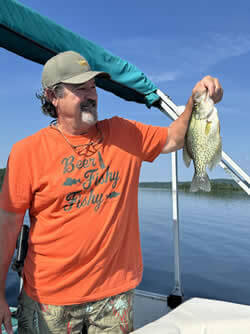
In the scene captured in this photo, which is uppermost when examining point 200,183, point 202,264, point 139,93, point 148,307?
point 139,93

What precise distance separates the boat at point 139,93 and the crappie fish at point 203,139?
774 millimetres

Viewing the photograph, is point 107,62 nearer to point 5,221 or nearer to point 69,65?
point 69,65

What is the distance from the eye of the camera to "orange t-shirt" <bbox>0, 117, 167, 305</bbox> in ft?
5.73

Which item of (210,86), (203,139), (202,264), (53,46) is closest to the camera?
(210,86)

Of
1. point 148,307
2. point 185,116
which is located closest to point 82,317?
point 185,116

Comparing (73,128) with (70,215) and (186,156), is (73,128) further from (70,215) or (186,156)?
(186,156)

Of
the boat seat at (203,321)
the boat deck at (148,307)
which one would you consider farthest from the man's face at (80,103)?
the boat deck at (148,307)

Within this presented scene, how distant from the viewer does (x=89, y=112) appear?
1.79m

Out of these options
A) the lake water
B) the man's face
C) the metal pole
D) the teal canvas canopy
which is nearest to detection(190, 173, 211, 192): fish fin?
the man's face

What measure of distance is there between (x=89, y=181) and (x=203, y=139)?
738mm

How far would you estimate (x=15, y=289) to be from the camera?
7277mm

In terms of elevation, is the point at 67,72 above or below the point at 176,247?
above

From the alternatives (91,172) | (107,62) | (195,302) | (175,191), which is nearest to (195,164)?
(91,172)

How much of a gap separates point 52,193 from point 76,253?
0.39 metres
